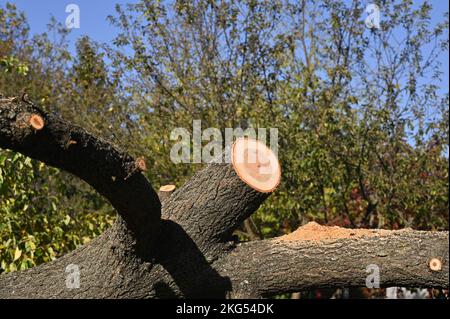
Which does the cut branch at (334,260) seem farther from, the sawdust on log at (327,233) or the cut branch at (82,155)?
the cut branch at (82,155)

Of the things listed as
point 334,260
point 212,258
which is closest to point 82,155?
point 212,258

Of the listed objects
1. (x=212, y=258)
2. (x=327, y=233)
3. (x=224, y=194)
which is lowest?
(x=212, y=258)

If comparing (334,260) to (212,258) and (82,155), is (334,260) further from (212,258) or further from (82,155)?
(82,155)

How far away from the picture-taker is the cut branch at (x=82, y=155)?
3021mm

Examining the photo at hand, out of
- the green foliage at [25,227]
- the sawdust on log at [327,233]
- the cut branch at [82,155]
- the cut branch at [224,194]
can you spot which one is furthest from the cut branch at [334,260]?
the green foliage at [25,227]

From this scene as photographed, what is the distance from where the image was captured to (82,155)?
10.8 feet

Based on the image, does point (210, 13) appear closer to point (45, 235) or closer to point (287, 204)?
point (287, 204)

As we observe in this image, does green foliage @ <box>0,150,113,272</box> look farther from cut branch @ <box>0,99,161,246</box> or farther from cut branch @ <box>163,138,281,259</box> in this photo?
cut branch @ <box>0,99,161,246</box>

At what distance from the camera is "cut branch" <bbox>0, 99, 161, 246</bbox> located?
3021 millimetres

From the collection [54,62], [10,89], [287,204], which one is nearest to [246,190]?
[287,204]

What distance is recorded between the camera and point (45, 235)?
6.17 meters

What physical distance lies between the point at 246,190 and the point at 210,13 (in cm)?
360

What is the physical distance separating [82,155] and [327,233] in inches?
67.7

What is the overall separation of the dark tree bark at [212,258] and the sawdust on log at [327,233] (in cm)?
4
